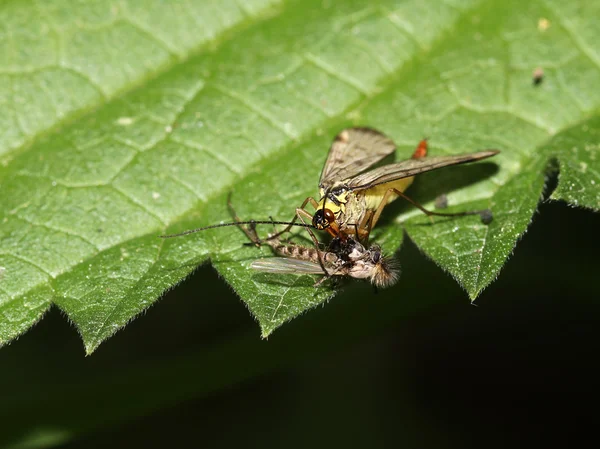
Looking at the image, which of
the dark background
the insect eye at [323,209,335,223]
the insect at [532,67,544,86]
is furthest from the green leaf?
the dark background

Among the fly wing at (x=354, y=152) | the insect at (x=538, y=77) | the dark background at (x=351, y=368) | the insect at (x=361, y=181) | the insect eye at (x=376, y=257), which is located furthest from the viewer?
the insect at (x=538, y=77)

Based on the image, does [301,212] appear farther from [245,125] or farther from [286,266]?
[245,125]

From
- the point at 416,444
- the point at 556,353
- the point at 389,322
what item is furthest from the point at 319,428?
the point at 556,353

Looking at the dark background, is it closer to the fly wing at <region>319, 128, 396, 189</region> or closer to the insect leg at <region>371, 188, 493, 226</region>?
the insect leg at <region>371, 188, 493, 226</region>

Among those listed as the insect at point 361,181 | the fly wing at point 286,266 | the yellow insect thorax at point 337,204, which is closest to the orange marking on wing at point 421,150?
the insect at point 361,181

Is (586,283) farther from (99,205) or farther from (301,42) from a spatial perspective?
(99,205)

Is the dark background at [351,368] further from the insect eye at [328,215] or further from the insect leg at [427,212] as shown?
the insect eye at [328,215]

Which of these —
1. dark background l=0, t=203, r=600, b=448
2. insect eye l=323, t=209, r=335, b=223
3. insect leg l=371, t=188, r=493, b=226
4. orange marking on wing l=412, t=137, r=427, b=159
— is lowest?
dark background l=0, t=203, r=600, b=448
